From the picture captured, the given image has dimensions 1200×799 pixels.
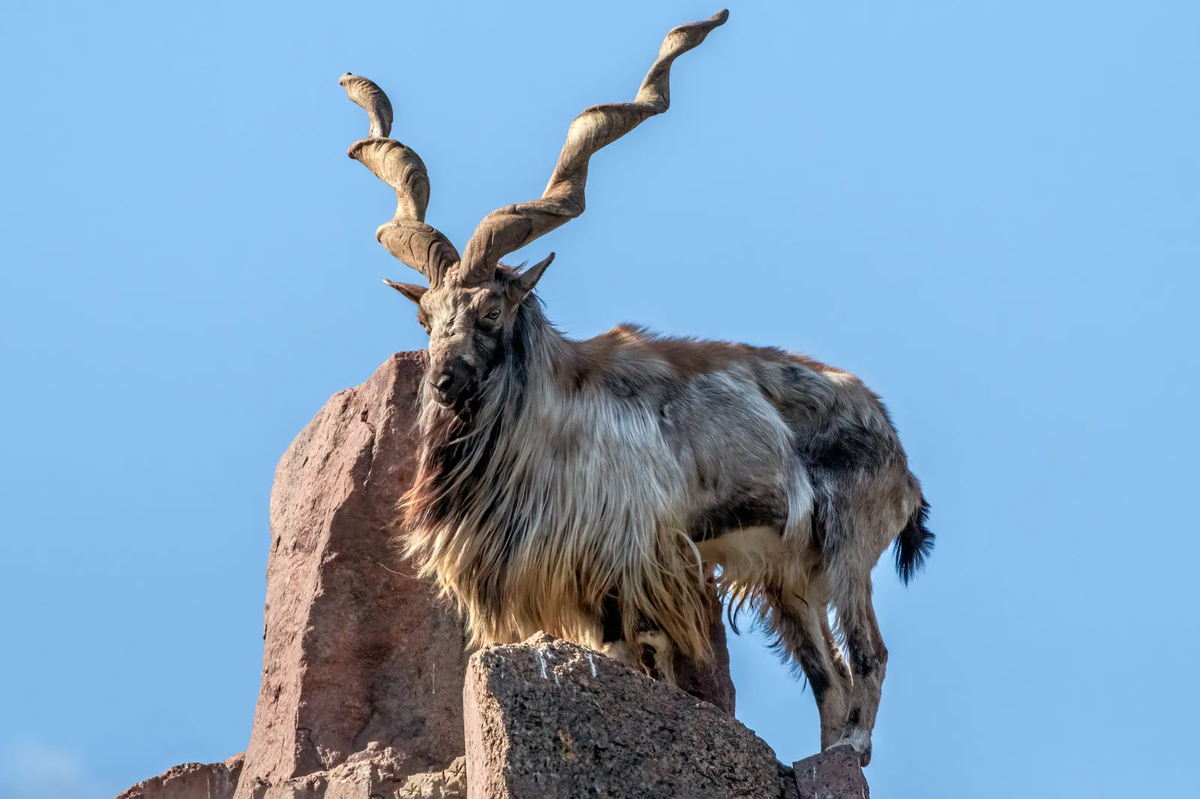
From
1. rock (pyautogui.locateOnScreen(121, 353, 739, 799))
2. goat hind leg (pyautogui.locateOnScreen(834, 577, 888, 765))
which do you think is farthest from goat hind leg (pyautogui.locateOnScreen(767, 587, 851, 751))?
rock (pyautogui.locateOnScreen(121, 353, 739, 799))

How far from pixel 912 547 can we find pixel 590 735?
3332 millimetres

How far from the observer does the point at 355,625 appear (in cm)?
845

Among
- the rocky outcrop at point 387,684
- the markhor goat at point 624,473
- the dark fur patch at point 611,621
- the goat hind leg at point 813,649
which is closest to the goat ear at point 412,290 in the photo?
the markhor goat at point 624,473

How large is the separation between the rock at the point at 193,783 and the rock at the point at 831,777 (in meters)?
2.92

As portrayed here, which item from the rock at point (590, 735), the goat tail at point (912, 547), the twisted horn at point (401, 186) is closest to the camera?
the rock at point (590, 735)

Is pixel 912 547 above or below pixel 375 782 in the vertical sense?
above

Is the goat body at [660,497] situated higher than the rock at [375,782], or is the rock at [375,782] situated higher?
the goat body at [660,497]

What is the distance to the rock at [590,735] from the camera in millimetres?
6328

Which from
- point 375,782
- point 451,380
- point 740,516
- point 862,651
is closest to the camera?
point 375,782

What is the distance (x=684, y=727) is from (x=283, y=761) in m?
2.18

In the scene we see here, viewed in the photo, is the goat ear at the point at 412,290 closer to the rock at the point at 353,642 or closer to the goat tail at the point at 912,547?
the rock at the point at 353,642

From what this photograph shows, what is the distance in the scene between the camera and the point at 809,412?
8.98m

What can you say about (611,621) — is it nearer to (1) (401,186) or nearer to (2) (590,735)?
(2) (590,735)

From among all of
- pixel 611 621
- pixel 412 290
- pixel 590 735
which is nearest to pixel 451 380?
pixel 412 290
